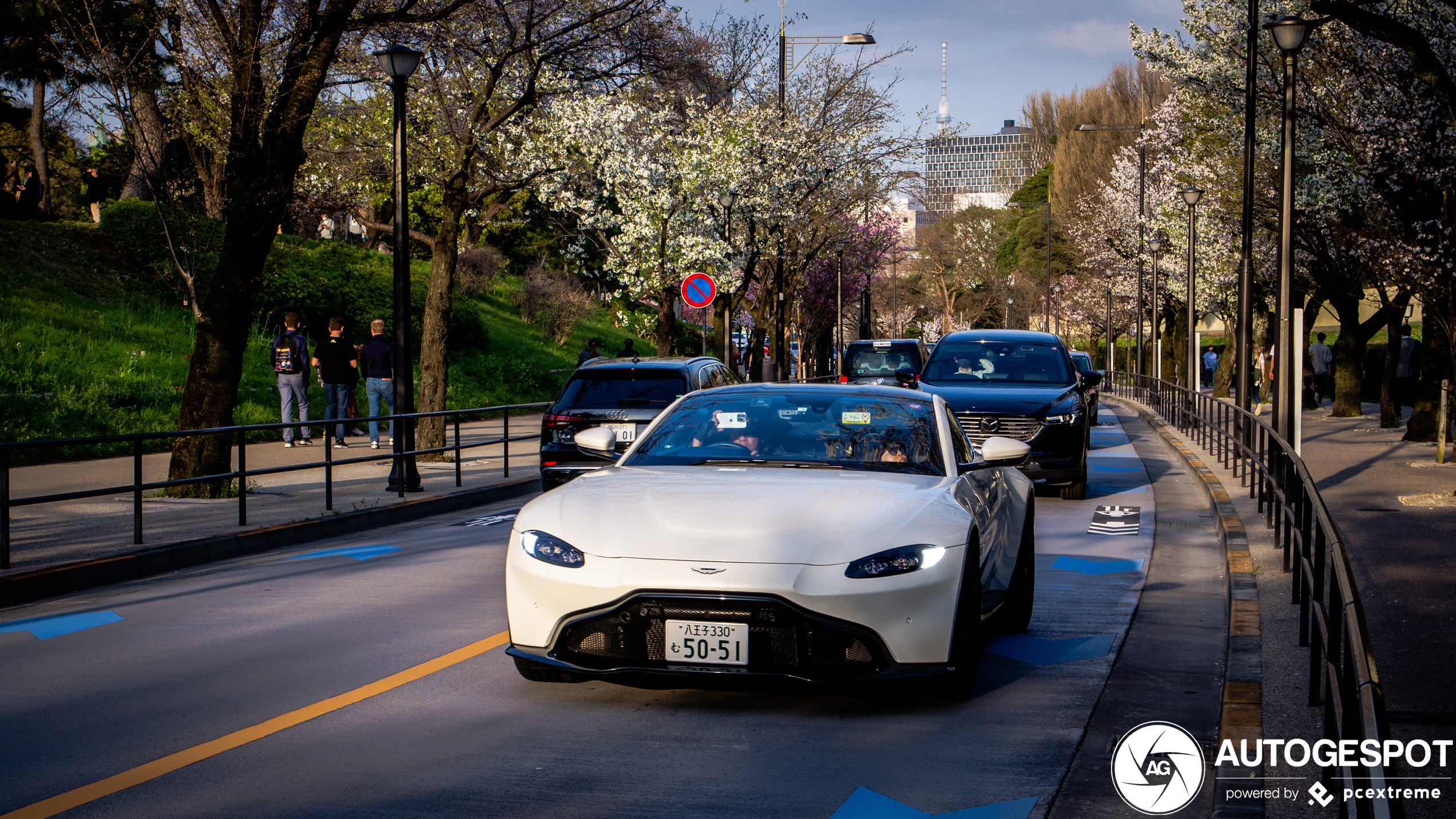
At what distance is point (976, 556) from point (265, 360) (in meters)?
24.1

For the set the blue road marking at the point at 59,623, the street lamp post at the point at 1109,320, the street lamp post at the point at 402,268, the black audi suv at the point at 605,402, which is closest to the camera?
the blue road marking at the point at 59,623

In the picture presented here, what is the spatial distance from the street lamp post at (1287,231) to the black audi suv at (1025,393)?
6.95 feet

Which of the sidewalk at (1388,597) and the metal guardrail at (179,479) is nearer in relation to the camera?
the sidewalk at (1388,597)

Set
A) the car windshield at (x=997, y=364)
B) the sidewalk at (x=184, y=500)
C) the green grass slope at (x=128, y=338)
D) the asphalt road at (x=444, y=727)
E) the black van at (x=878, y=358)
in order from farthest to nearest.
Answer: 1. the black van at (x=878, y=358)
2. the green grass slope at (x=128, y=338)
3. the car windshield at (x=997, y=364)
4. the sidewalk at (x=184, y=500)
5. the asphalt road at (x=444, y=727)

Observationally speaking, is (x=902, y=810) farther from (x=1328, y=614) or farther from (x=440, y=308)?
(x=440, y=308)

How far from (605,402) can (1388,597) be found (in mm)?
7754

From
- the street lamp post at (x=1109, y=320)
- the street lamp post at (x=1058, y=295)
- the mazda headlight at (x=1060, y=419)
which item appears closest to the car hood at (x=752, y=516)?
the mazda headlight at (x=1060, y=419)

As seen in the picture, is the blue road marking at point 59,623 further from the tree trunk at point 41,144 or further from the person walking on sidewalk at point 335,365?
the tree trunk at point 41,144

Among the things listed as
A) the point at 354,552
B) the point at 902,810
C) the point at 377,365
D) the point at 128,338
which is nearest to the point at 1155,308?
the point at 377,365

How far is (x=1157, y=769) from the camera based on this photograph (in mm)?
5004

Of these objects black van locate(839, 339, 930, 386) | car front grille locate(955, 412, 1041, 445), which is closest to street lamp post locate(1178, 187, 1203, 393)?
black van locate(839, 339, 930, 386)

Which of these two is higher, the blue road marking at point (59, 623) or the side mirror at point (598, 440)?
the side mirror at point (598, 440)

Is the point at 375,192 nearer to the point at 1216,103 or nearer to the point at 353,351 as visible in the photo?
the point at 353,351

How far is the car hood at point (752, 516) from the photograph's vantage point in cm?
536
